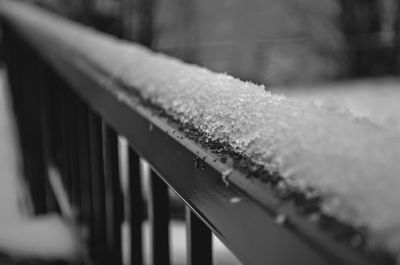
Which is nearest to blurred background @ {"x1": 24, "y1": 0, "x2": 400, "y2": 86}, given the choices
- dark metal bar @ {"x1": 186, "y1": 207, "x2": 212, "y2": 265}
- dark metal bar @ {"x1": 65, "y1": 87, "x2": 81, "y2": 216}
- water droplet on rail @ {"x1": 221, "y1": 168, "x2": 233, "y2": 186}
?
dark metal bar @ {"x1": 65, "y1": 87, "x2": 81, "y2": 216}

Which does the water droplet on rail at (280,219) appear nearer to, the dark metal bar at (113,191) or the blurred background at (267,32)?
the dark metal bar at (113,191)

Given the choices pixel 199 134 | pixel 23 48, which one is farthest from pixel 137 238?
pixel 23 48

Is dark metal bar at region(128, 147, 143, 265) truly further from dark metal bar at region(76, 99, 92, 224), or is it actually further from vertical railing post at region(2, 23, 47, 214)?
vertical railing post at region(2, 23, 47, 214)

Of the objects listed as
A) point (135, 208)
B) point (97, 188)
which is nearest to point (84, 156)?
point (97, 188)

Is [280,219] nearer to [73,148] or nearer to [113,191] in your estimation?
[113,191]

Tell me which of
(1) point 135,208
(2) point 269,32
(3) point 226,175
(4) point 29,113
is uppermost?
(3) point 226,175

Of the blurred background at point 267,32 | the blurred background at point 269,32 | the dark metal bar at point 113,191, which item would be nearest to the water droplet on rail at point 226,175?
the dark metal bar at point 113,191
